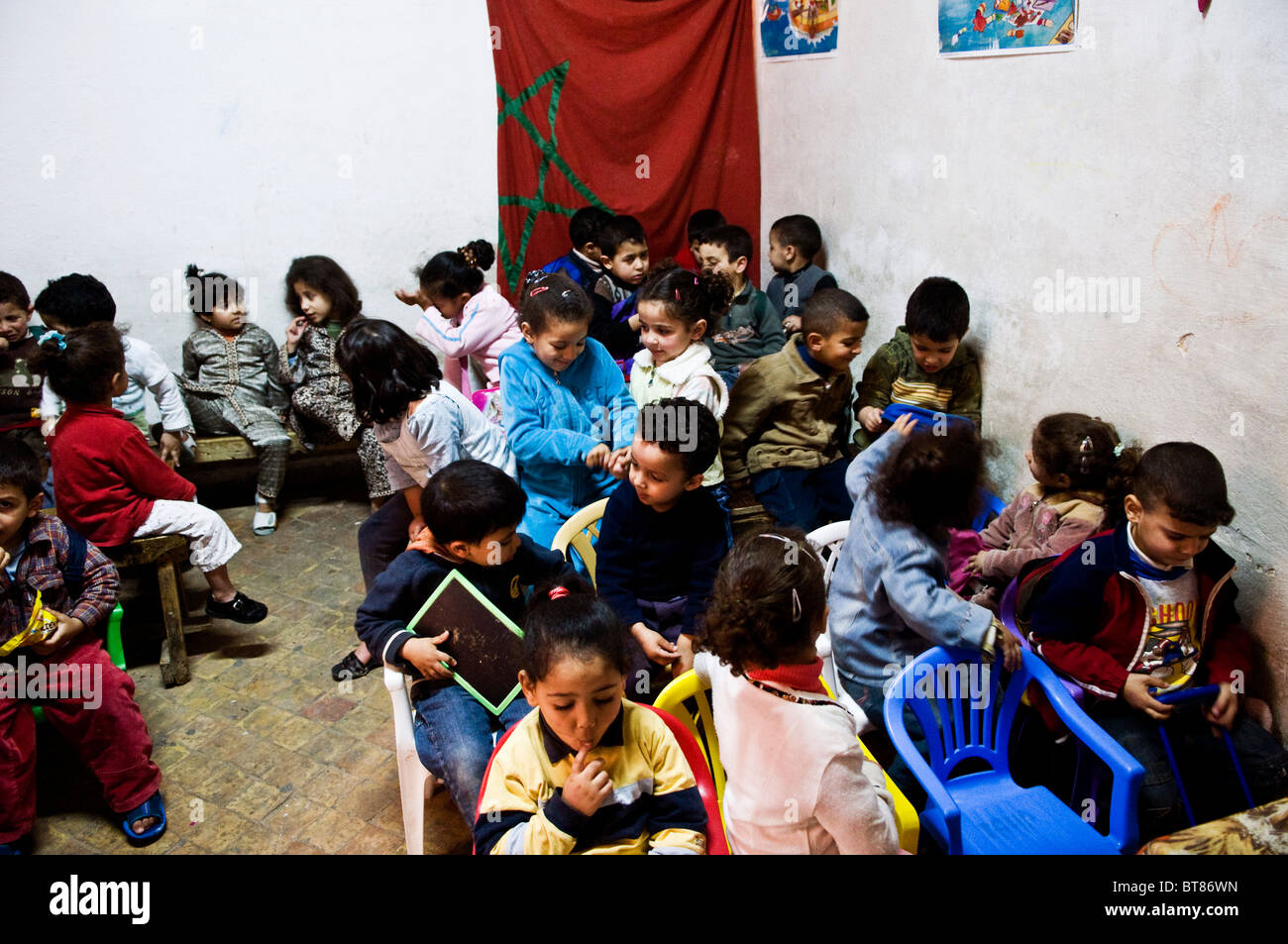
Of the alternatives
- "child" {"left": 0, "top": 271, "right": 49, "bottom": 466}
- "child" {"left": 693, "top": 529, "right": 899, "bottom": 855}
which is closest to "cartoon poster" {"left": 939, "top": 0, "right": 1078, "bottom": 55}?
"child" {"left": 693, "top": 529, "right": 899, "bottom": 855}

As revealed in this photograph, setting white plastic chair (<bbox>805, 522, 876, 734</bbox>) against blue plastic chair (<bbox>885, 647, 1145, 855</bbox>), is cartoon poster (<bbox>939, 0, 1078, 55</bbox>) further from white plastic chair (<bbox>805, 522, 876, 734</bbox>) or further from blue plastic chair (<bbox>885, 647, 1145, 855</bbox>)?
blue plastic chair (<bbox>885, 647, 1145, 855</bbox>)

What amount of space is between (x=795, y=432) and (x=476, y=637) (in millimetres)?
1893

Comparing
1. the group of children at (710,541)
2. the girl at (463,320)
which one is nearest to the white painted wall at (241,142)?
the group of children at (710,541)

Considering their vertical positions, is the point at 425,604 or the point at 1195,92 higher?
the point at 1195,92

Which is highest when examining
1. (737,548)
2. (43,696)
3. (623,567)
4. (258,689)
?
(737,548)

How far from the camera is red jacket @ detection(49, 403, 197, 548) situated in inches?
147

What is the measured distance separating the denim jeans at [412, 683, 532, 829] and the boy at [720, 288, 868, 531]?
5.45 ft

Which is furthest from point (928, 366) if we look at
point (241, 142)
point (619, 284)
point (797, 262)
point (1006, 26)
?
point (241, 142)

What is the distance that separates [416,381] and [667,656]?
1.39 m

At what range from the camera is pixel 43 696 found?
3.07 meters

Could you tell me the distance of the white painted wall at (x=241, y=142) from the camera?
527cm

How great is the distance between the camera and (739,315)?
16.7ft

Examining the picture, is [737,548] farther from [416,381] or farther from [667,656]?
[416,381]

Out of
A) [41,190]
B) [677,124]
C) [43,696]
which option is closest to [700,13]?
[677,124]
